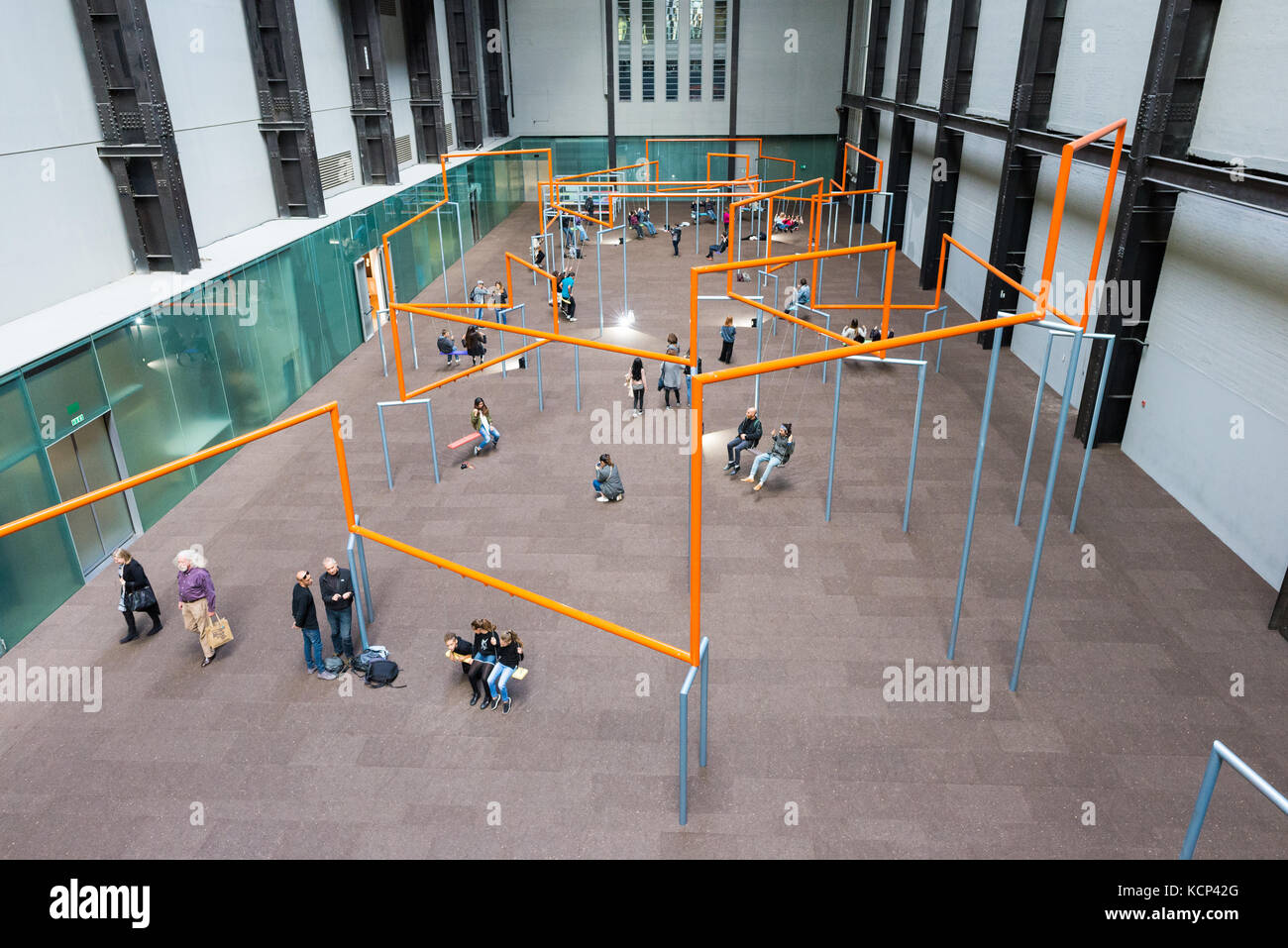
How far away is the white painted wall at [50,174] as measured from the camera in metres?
12.1

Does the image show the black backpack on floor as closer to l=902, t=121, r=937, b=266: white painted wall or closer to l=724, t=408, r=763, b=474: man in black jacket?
l=724, t=408, r=763, b=474: man in black jacket

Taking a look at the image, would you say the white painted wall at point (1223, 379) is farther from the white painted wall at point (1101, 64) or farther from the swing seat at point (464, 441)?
the swing seat at point (464, 441)

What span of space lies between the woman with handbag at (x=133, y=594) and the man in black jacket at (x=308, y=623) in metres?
Answer: 2.32

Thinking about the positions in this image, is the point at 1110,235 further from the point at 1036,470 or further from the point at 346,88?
the point at 346,88

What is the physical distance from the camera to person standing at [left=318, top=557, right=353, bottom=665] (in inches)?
394

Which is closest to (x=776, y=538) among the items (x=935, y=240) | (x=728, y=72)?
(x=935, y=240)

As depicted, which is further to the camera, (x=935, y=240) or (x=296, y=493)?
(x=935, y=240)

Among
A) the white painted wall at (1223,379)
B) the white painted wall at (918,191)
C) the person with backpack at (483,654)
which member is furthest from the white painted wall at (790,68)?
the person with backpack at (483,654)

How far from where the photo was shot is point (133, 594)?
10.7m

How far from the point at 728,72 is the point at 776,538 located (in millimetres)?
34876

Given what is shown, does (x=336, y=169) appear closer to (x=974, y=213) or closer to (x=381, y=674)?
(x=974, y=213)

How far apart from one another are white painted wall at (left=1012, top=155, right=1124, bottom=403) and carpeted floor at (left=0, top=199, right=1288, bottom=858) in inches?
121

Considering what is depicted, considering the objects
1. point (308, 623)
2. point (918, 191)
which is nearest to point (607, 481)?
point (308, 623)

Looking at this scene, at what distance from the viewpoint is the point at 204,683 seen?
1011 cm
